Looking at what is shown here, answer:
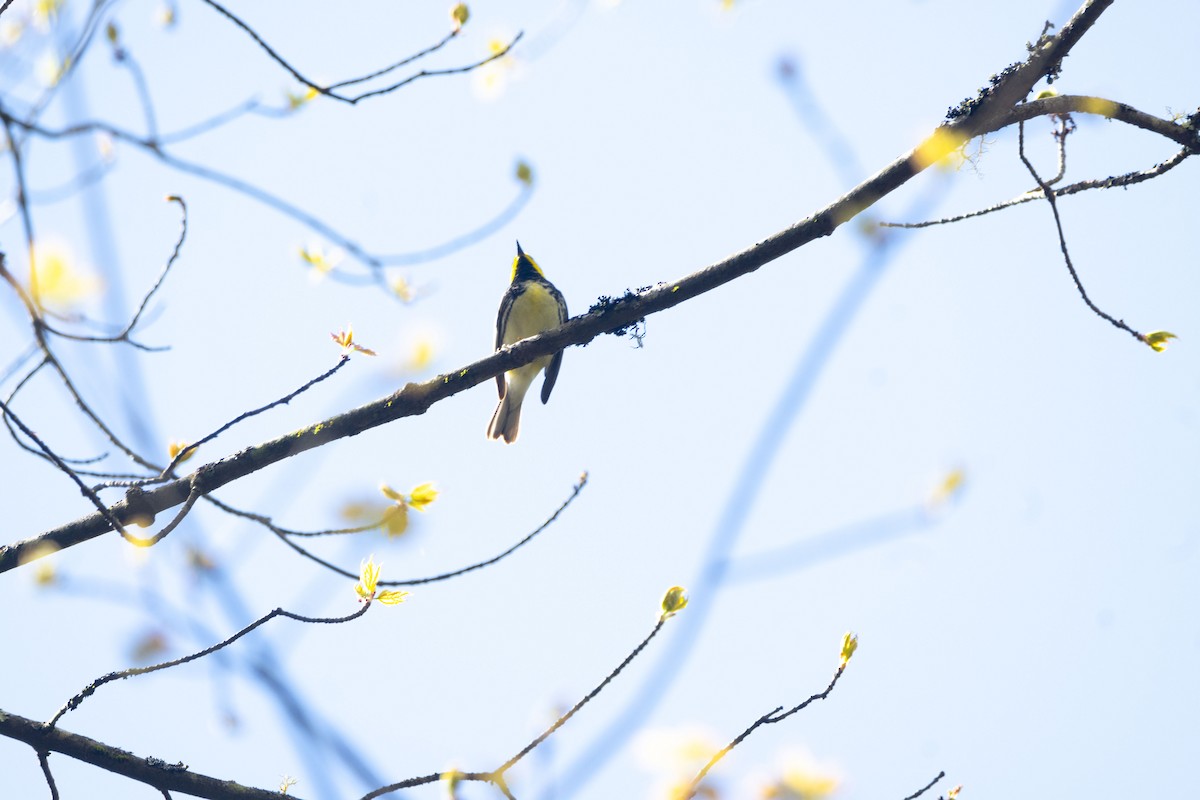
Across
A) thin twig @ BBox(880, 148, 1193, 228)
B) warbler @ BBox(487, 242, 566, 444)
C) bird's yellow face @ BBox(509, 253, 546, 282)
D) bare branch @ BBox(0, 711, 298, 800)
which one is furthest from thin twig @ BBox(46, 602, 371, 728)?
bird's yellow face @ BBox(509, 253, 546, 282)

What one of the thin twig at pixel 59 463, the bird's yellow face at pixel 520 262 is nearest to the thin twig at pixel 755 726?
the thin twig at pixel 59 463

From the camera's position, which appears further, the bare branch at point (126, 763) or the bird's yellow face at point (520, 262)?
the bird's yellow face at point (520, 262)

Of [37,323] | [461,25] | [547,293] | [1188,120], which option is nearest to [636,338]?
[461,25]

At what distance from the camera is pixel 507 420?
642cm

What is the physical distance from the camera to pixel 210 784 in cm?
278

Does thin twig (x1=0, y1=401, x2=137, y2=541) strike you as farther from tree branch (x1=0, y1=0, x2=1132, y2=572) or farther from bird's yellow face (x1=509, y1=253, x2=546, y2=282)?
bird's yellow face (x1=509, y1=253, x2=546, y2=282)

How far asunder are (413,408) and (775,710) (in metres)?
1.48

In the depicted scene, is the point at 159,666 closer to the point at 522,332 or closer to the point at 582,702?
the point at 582,702

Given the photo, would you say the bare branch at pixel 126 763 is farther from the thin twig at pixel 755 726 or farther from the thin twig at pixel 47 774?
the thin twig at pixel 755 726

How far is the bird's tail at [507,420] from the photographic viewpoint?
6.38 meters

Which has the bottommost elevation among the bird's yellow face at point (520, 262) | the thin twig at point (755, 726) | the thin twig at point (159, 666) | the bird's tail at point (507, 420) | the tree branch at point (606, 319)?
the thin twig at point (755, 726)

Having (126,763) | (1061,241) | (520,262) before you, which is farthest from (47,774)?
(520,262)

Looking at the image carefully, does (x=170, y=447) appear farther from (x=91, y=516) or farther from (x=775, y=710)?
(x=775, y=710)

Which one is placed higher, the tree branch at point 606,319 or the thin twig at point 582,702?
the tree branch at point 606,319
